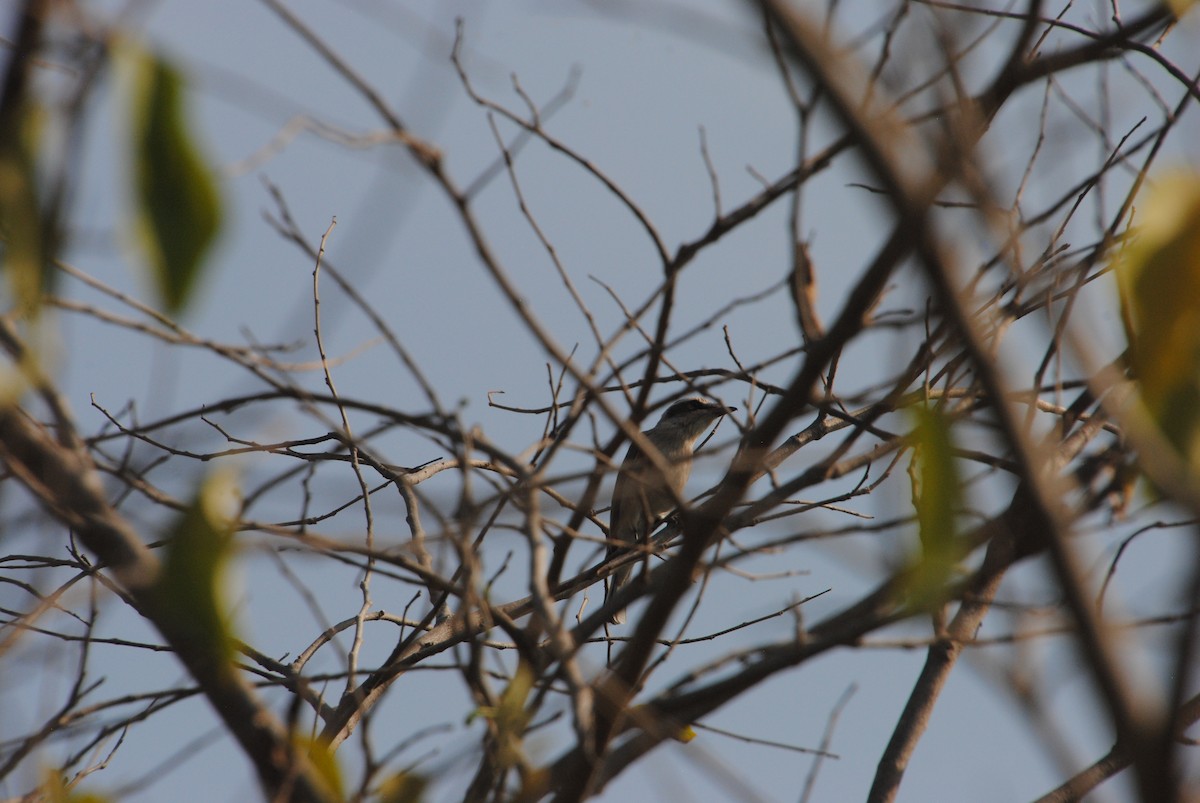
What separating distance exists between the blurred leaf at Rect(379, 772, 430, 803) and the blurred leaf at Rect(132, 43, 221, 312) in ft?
4.09

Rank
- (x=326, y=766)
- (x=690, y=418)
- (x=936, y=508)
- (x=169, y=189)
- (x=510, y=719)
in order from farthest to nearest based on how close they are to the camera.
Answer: (x=690, y=418), (x=510, y=719), (x=326, y=766), (x=936, y=508), (x=169, y=189)

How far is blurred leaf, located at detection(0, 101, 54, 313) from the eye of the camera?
57.6 inches

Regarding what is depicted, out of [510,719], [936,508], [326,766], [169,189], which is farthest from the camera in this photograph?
[510,719]

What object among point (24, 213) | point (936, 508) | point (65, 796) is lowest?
point (936, 508)

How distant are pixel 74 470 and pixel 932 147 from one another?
5.62ft

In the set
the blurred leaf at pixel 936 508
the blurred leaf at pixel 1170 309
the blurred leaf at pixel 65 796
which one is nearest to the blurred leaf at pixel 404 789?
the blurred leaf at pixel 65 796

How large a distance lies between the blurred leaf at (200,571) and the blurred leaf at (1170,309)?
Answer: 51.4 inches

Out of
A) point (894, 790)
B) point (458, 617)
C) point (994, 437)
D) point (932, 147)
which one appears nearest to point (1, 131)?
point (932, 147)

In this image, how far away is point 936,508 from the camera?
1.50 meters

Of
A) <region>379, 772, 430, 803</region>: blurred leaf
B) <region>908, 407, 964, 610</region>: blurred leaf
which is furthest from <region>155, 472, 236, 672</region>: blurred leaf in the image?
<region>908, 407, 964, 610</region>: blurred leaf

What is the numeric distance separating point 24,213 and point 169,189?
30 cm

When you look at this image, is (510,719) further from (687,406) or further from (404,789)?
(687,406)

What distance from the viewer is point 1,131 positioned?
5.24 ft

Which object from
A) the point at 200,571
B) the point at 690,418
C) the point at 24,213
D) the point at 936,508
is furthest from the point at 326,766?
the point at 690,418
